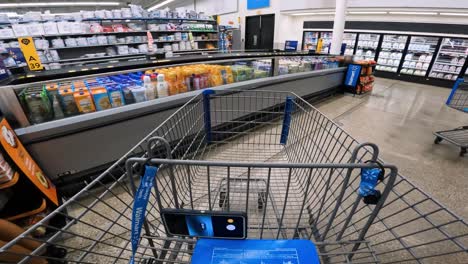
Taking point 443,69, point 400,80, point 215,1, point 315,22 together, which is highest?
point 215,1

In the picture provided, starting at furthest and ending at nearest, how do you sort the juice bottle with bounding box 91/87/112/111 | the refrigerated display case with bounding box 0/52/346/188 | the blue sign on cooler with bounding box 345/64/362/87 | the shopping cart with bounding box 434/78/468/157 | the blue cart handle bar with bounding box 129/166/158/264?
the blue sign on cooler with bounding box 345/64/362/87
the shopping cart with bounding box 434/78/468/157
the juice bottle with bounding box 91/87/112/111
the refrigerated display case with bounding box 0/52/346/188
the blue cart handle bar with bounding box 129/166/158/264

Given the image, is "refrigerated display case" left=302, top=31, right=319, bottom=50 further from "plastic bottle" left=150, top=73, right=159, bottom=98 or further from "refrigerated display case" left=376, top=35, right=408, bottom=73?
"plastic bottle" left=150, top=73, right=159, bottom=98

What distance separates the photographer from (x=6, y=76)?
199cm

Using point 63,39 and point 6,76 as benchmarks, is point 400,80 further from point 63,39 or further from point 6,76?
point 63,39

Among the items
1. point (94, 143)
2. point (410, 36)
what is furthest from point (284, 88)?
point (410, 36)

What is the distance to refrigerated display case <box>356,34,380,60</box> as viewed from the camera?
816 cm

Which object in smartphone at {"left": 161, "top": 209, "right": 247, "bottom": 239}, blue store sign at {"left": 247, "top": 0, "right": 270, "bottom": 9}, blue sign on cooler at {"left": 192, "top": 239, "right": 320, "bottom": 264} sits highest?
blue store sign at {"left": 247, "top": 0, "right": 270, "bottom": 9}

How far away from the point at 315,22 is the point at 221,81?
8469 mm

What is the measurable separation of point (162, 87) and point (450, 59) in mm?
9305

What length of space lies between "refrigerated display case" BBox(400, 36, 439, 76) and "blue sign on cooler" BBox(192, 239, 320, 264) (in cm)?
939

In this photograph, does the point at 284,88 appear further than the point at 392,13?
No

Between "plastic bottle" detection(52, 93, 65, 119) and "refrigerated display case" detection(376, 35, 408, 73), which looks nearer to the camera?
"plastic bottle" detection(52, 93, 65, 119)

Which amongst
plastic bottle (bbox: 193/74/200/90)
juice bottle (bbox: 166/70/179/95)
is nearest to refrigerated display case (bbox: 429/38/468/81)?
plastic bottle (bbox: 193/74/200/90)

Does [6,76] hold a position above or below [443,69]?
above
